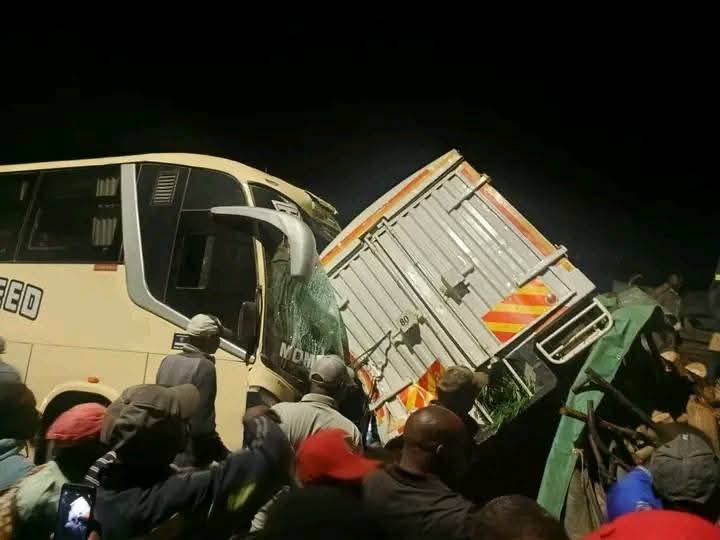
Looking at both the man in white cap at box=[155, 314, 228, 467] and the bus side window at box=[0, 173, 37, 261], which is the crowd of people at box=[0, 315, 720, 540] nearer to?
the man in white cap at box=[155, 314, 228, 467]

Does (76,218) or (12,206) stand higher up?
(12,206)

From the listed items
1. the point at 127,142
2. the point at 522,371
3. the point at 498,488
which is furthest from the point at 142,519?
the point at 127,142

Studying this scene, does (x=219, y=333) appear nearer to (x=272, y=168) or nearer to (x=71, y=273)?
(x=71, y=273)

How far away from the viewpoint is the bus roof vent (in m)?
3.46

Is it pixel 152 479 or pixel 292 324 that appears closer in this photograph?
pixel 152 479

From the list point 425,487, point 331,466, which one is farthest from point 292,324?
Result: point 331,466

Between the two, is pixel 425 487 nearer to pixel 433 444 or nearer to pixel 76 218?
pixel 433 444

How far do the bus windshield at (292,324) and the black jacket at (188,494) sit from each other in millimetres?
985

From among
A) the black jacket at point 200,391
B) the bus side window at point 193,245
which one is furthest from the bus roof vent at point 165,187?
the black jacket at point 200,391

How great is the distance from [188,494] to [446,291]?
6.74 ft

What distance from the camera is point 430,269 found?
367 centimetres

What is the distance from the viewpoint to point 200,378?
2906 millimetres

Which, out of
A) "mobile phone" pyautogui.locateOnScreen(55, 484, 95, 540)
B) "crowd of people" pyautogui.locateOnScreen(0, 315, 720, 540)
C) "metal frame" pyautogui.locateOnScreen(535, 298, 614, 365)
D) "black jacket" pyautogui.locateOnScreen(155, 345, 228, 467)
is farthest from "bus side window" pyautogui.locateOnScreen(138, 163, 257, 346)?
"metal frame" pyautogui.locateOnScreen(535, 298, 614, 365)

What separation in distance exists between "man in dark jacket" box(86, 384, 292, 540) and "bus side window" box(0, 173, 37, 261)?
2.07 metres
